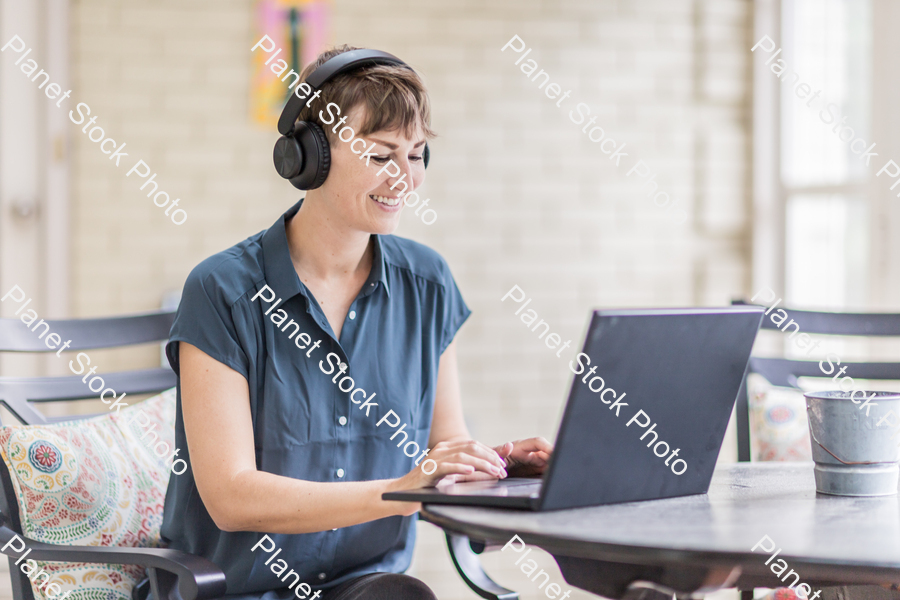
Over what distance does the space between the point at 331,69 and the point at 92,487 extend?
0.88 metres

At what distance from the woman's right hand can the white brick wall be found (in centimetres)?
202

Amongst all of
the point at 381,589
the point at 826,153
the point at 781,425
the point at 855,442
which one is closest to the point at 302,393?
the point at 381,589

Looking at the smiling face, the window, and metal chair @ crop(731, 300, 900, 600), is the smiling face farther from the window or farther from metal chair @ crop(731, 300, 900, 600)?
the window

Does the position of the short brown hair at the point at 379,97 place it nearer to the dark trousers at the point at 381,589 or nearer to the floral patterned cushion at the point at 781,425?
the dark trousers at the point at 381,589

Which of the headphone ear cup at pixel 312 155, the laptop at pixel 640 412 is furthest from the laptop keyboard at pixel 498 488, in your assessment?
the headphone ear cup at pixel 312 155

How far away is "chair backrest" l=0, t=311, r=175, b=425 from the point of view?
165cm

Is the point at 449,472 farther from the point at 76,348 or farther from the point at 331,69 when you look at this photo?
the point at 76,348

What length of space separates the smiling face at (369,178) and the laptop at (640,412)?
542 mm

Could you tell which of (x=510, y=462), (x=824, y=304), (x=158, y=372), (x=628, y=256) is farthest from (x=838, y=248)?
(x=158, y=372)

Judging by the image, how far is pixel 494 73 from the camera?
3213 millimetres

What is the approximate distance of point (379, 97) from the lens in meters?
1.46

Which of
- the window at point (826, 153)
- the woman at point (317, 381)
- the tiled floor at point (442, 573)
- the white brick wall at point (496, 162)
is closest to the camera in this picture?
the woman at point (317, 381)

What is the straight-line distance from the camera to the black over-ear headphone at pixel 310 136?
1.45m

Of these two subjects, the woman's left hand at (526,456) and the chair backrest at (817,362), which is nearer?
the woman's left hand at (526,456)
